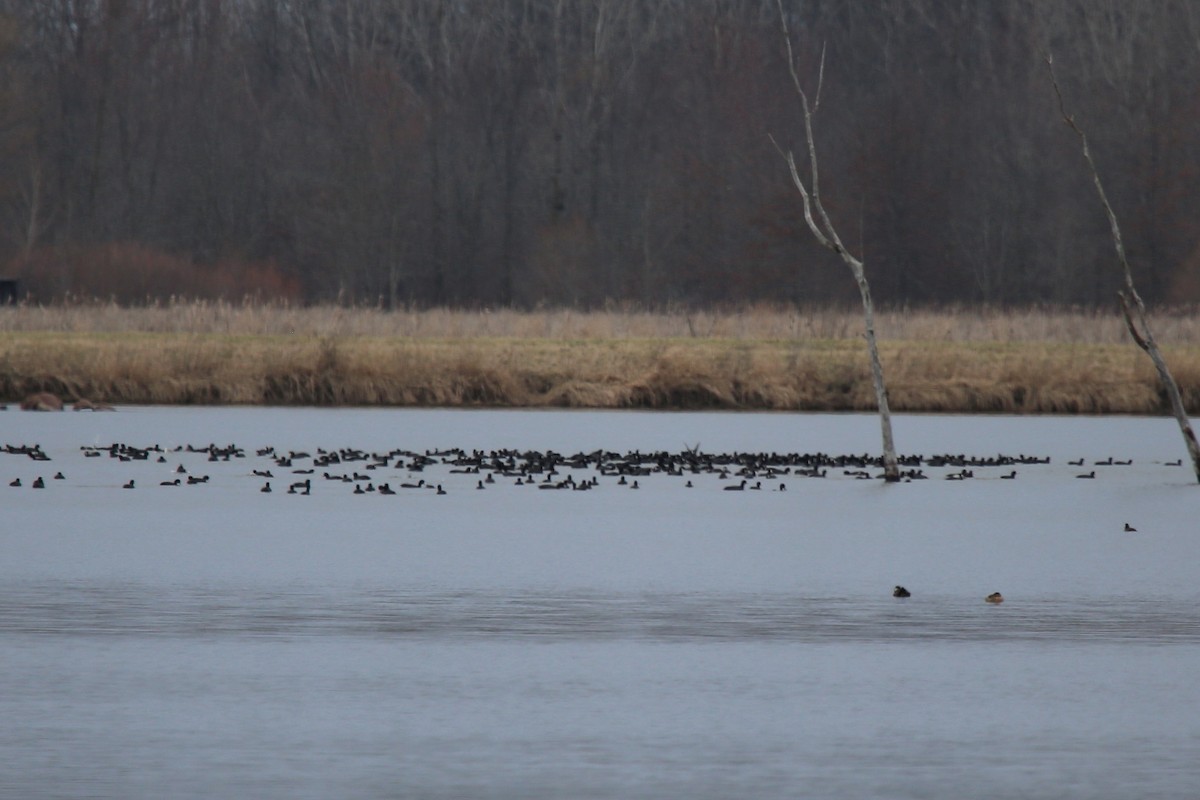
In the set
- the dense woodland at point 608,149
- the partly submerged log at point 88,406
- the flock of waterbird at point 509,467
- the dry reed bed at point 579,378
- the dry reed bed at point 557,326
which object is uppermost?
the dense woodland at point 608,149

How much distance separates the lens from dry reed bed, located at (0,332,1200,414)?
30484 millimetres

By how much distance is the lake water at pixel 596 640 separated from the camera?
7145mm

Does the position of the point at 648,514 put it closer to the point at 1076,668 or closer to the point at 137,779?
the point at 1076,668

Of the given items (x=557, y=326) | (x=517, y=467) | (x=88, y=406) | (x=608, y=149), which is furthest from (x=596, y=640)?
(x=608, y=149)

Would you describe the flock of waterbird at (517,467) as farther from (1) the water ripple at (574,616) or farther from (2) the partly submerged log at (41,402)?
(2) the partly submerged log at (41,402)

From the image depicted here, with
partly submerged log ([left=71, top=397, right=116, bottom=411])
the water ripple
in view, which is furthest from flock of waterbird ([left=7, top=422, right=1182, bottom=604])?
partly submerged log ([left=71, top=397, right=116, bottom=411])

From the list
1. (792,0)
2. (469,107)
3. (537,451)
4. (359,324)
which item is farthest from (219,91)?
→ (537,451)

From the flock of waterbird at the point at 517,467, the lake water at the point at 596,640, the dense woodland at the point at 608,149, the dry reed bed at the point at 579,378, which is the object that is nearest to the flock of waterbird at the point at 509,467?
the flock of waterbird at the point at 517,467

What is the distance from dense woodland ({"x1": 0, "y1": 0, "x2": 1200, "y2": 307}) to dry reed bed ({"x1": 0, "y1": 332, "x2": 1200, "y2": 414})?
25152 millimetres

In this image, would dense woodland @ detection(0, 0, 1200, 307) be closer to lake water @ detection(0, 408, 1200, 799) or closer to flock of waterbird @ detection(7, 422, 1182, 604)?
flock of waterbird @ detection(7, 422, 1182, 604)

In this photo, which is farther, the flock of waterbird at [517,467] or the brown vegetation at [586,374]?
the brown vegetation at [586,374]

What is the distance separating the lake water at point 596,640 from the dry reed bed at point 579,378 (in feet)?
38.1

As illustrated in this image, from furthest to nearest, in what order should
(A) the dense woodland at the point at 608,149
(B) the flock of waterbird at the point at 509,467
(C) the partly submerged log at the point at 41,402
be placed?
(A) the dense woodland at the point at 608,149 → (C) the partly submerged log at the point at 41,402 → (B) the flock of waterbird at the point at 509,467

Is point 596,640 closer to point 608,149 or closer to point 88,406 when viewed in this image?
point 88,406
